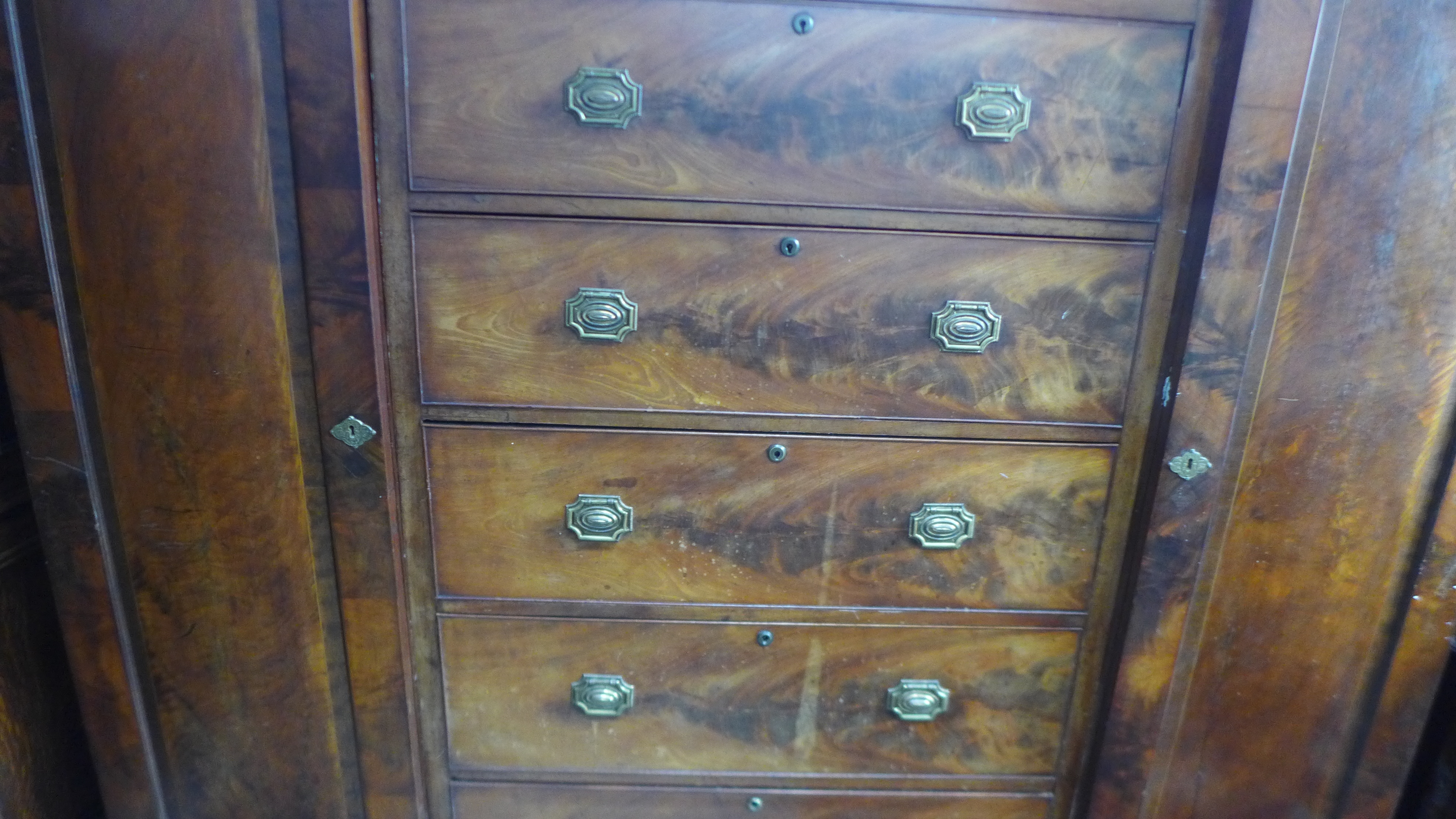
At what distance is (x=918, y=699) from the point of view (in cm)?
91

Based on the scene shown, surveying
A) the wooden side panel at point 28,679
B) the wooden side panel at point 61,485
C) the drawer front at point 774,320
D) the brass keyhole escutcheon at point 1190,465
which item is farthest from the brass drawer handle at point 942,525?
the wooden side panel at point 28,679

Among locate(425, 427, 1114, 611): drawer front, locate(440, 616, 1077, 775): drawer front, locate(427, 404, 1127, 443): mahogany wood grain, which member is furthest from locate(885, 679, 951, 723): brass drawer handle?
locate(427, 404, 1127, 443): mahogany wood grain

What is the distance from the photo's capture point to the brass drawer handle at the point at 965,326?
79 centimetres

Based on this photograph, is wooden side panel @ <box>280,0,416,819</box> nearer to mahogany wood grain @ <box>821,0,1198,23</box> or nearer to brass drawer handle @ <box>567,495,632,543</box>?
brass drawer handle @ <box>567,495,632,543</box>

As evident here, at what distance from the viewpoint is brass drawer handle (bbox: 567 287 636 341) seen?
0.78 metres

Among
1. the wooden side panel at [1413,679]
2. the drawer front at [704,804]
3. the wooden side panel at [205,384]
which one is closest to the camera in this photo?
the wooden side panel at [205,384]

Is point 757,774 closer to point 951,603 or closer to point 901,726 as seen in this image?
point 901,726

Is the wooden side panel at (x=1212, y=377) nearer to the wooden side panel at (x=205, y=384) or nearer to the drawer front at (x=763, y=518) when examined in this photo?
the drawer front at (x=763, y=518)

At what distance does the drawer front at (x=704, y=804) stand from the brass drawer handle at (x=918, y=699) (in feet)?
0.41

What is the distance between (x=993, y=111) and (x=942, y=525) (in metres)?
0.46

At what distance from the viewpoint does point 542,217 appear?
0.76 m

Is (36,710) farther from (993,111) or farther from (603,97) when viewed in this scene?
(993,111)

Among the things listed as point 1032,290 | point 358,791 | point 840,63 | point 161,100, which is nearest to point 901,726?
point 1032,290

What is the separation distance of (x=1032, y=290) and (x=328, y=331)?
0.76 m
